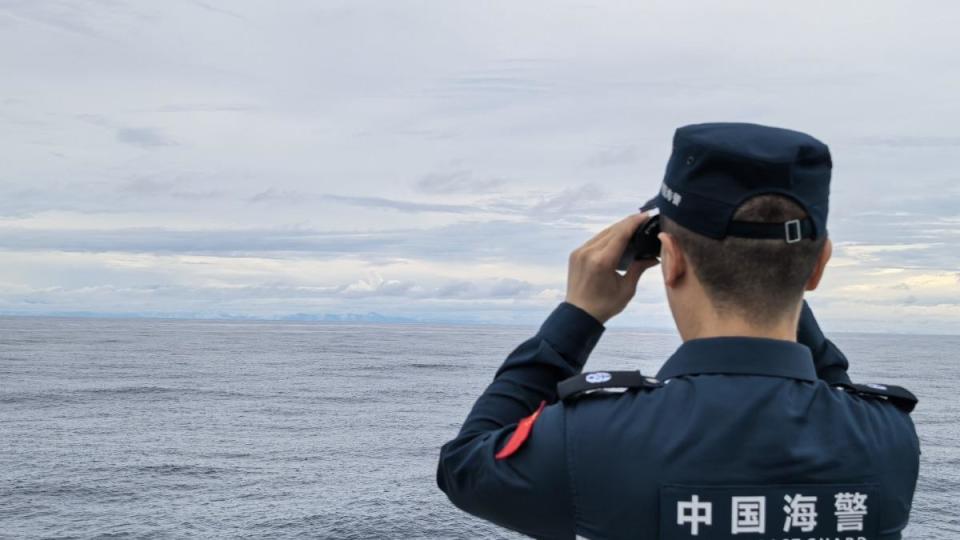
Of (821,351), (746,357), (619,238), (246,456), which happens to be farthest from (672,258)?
(246,456)

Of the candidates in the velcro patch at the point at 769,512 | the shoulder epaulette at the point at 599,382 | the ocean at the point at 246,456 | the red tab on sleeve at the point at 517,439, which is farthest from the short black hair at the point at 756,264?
the ocean at the point at 246,456

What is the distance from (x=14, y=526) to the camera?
19.5 metres

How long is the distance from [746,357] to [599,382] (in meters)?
0.34

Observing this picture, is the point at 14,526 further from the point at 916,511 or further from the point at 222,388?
the point at 222,388

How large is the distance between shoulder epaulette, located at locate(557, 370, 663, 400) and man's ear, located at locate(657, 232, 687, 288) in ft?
0.80

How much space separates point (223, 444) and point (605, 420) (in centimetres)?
3252

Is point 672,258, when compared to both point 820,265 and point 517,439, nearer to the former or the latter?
point 820,265

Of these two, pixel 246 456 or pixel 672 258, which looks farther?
pixel 246 456

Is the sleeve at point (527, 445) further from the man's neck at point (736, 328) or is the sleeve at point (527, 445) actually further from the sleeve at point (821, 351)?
the sleeve at point (821, 351)

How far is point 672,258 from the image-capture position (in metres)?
1.98

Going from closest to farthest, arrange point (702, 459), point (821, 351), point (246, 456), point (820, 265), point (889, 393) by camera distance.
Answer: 1. point (702, 459)
2. point (820, 265)
3. point (889, 393)
4. point (821, 351)
5. point (246, 456)

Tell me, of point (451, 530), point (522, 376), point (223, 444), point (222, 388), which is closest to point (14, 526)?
point (451, 530)

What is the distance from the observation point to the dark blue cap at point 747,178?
1.90 meters

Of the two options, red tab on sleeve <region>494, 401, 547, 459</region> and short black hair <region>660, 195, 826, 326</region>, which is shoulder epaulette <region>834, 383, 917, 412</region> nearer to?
short black hair <region>660, 195, 826, 326</region>
